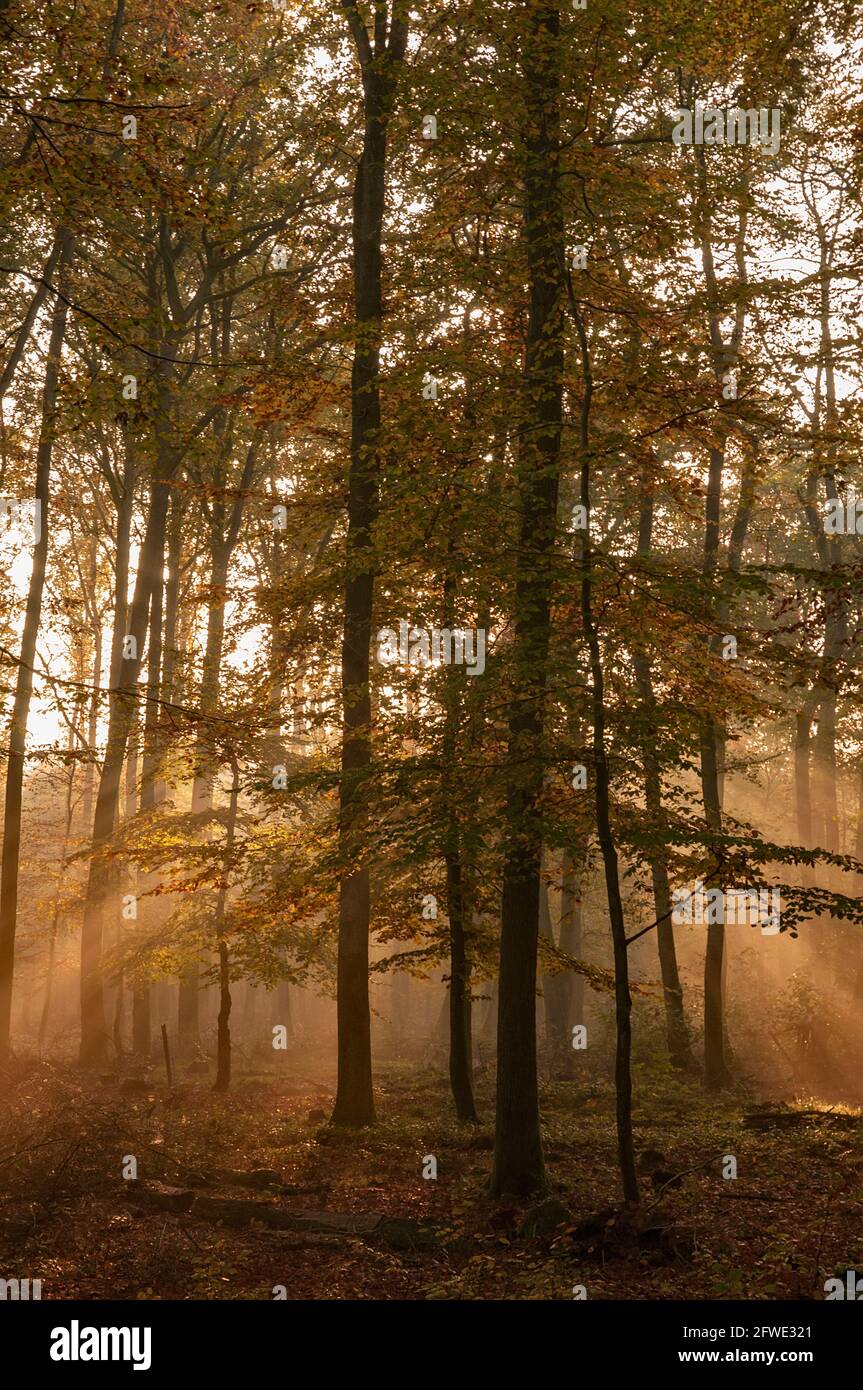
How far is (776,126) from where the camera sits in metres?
13.6

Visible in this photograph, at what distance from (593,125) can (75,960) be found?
106 feet

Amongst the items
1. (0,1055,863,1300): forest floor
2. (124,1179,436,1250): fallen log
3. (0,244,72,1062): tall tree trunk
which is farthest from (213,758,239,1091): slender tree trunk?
(124,1179,436,1250): fallen log

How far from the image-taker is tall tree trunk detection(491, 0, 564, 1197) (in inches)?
353

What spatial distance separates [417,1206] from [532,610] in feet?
19.8

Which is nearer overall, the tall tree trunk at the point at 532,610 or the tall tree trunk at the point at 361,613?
the tall tree trunk at the point at 532,610

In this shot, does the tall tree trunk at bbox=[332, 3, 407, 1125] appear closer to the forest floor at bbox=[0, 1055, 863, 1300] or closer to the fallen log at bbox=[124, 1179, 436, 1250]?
the forest floor at bbox=[0, 1055, 863, 1300]

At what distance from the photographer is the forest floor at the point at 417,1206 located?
24.1 feet

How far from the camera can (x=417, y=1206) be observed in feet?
31.8

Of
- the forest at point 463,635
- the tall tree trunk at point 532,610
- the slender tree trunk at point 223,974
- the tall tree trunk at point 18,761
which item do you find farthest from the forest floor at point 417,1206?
the tall tree trunk at point 18,761

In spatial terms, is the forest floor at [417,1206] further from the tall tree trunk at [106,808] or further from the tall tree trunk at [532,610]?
the tall tree trunk at [106,808]

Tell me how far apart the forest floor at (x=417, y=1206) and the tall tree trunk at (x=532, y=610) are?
2.76 ft

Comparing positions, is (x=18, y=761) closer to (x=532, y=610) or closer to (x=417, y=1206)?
(x=417, y=1206)
